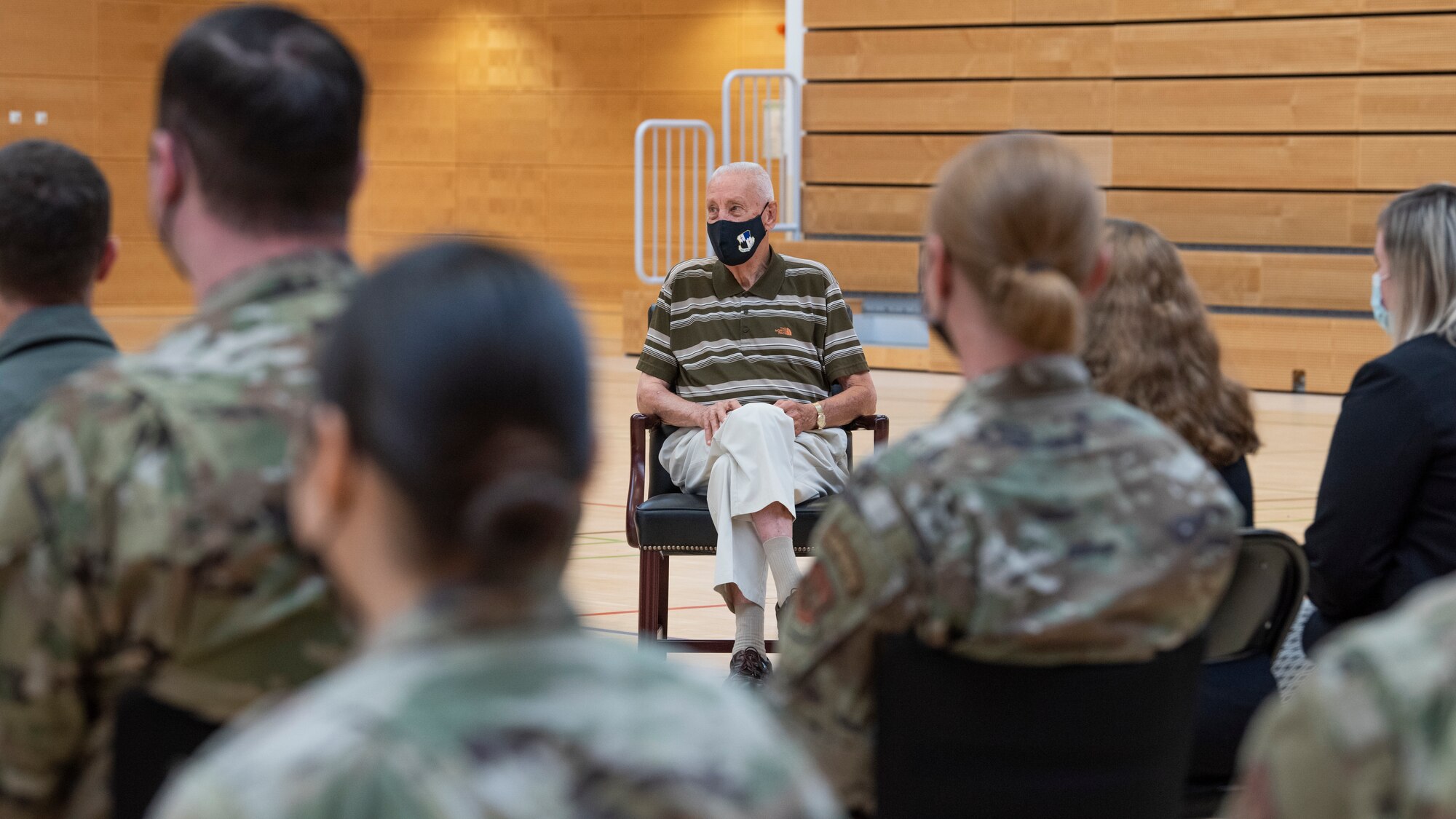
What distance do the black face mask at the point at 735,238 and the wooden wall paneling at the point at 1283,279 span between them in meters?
6.21

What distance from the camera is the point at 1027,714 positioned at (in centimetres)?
156

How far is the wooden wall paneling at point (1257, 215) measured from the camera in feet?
32.3

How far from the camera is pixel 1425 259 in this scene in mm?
2686

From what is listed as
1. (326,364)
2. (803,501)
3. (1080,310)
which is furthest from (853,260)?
(326,364)

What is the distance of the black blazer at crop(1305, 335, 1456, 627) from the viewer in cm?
257

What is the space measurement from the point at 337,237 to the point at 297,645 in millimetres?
366

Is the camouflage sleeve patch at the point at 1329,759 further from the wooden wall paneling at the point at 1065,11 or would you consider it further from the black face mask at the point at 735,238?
the wooden wall paneling at the point at 1065,11

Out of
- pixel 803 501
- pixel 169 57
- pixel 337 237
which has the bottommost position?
pixel 803 501

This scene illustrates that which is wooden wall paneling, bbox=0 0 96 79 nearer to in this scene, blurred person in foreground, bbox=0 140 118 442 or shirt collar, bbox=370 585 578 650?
blurred person in foreground, bbox=0 140 118 442

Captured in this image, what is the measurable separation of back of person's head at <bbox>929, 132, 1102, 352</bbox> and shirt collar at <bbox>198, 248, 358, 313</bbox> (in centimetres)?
59

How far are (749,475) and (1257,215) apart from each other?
7090 millimetres

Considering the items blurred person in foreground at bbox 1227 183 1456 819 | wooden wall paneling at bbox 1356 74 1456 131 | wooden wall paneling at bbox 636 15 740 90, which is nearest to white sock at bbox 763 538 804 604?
blurred person in foreground at bbox 1227 183 1456 819

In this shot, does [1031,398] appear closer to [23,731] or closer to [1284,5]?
[23,731]

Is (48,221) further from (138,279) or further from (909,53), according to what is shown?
(138,279)
